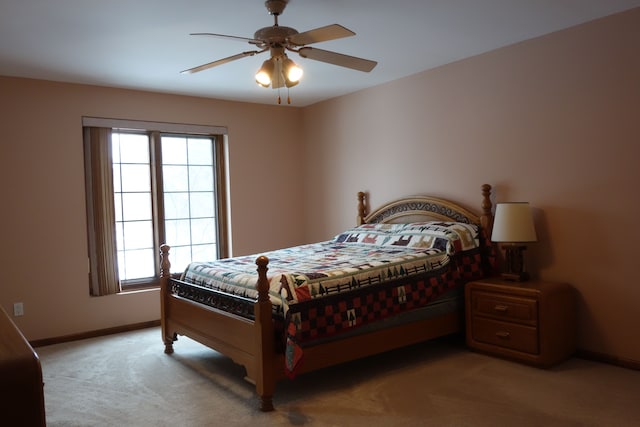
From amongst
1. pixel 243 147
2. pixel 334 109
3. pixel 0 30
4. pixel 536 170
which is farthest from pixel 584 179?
pixel 0 30

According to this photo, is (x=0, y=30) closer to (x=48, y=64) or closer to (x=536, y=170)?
(x=48, y=64)

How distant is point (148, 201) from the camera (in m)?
5.21

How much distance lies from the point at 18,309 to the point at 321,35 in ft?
12.1

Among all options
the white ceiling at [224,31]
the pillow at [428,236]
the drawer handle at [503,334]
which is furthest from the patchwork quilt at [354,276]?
the white ceiling at [224,31]

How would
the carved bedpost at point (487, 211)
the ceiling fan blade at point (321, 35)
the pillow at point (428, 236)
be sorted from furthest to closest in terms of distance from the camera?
1. the carved bedpost at point (487, 211)
2. the pillow at point (428, 236)
3. the ceiling fan blade at point (321, 35)

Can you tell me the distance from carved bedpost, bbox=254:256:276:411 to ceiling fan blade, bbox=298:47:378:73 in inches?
49.9

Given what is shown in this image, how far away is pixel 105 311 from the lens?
4812 mm

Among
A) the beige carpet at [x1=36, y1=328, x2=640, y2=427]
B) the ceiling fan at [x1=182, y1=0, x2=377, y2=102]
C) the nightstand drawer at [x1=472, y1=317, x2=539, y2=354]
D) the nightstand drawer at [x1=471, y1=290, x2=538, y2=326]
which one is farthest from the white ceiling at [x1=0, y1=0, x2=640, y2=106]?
the beige carpet at [x1=36, y1=328, x2=640, y2=427]

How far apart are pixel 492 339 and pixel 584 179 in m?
1.35

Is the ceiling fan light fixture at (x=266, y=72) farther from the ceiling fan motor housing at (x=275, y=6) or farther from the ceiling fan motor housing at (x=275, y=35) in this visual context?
the ceiling fan motor housing at (x=275, y=6)

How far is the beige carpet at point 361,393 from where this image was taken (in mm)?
2760

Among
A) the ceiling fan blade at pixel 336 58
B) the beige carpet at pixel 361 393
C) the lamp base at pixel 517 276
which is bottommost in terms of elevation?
the beige carpet at pixel 361 393

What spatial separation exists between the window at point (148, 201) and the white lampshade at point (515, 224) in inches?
125

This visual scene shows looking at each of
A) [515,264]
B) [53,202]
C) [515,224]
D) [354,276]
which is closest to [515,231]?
[515,224]
